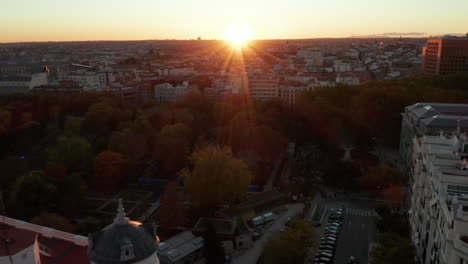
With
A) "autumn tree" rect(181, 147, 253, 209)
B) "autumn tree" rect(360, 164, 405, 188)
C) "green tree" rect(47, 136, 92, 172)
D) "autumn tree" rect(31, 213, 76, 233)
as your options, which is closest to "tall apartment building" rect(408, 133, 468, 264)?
"autumn tree" rect(360, 164, 405, 188)

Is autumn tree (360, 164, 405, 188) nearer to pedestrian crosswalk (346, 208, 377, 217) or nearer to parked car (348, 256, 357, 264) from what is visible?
pedestrian crosswalk (346, 208, 377, 217)

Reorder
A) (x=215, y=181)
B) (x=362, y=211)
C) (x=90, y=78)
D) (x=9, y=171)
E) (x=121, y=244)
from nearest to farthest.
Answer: (x=121, y=244)
(x=215, y=181)
(x=362, y=211)
(x=9, y=171)
(x=90, y=78)

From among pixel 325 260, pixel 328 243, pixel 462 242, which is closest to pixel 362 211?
pixel 328 243

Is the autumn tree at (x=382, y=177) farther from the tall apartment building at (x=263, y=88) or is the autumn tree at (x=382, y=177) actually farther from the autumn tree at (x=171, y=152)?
the tall apartment building at (x=263, y=88)

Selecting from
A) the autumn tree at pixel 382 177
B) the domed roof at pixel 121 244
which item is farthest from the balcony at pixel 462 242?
the autumn tree at pixel 382 177

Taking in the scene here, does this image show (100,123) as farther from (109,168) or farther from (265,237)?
(265,237)

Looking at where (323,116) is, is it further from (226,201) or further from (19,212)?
(19,212)

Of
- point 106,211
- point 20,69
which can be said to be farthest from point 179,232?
point 20,69
